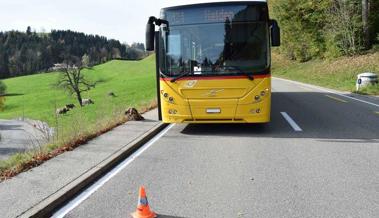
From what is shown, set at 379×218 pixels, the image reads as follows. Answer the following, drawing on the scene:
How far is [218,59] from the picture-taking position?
995 cm

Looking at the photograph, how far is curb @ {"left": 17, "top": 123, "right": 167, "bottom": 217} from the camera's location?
5000 millimetres

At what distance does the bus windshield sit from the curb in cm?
225

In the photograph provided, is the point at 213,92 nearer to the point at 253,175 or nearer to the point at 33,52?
the point at 253,175

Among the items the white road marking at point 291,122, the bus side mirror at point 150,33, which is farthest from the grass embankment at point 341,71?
the bus side mirror at point 150,33

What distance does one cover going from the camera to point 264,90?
9844 millimetres

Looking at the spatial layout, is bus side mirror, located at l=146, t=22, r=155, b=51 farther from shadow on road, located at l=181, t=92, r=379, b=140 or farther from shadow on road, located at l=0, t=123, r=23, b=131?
shadow on road, located at l=0, t=123, r=23, b=131

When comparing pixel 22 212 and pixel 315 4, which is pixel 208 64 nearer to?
pixel 22 212

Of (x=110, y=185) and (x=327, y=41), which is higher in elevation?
(x=327, y=41)

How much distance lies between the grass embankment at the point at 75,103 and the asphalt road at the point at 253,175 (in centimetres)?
187

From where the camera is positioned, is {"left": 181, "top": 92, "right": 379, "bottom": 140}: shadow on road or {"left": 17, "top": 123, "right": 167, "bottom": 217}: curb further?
{"left": 181, "top": 92, "right": 379, "bottom": 140}: shadow on road

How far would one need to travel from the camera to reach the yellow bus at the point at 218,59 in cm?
983

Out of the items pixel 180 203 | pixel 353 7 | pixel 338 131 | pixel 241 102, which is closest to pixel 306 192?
pixel 180 203


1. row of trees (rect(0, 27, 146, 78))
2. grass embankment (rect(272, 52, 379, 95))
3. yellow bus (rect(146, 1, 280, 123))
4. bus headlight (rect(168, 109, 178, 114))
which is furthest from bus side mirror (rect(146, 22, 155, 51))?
row of trees (rect(0, 27, 146, 78))

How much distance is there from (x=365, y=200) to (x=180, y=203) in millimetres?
2352
